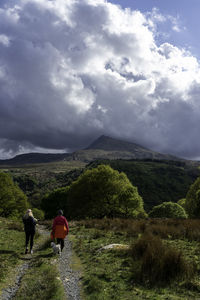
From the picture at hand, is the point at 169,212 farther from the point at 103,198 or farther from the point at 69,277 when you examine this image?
the point at 69,277

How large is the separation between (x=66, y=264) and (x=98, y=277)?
3.13 m

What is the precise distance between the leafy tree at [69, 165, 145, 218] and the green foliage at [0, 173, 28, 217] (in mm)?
16655

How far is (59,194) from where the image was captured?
81562 millimetres

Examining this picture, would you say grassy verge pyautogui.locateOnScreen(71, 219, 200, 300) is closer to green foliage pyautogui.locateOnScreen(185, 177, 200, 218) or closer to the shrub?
the shrub

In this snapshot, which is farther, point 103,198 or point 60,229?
point 103,198

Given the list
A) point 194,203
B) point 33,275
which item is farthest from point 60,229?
point 194,203

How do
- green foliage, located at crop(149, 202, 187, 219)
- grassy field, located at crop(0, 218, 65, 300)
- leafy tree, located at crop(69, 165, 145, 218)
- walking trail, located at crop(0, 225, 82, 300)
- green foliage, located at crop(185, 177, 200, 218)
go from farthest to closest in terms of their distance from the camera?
1. leafy tree, located at crop(69, 165, 145, 218)
2. green foliage, located at crop(185, 177, 200, 218)
3. green foliage, located at crop(149, 202, 187, 219)
4. walking trail, located at crop(0, 225, 82, 300)
5. grassy field, located at crop(0, 218, 65, 300)

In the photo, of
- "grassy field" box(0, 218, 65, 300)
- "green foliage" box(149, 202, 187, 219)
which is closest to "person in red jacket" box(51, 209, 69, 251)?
"grassy field" box(0, 218, 65, 300)

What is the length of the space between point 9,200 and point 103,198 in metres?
24.3

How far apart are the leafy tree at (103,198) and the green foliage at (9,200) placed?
656 inches

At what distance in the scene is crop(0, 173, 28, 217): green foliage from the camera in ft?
175

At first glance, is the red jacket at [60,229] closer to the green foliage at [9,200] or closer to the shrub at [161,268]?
the shrub at [161,268]

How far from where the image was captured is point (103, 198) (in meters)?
46.1

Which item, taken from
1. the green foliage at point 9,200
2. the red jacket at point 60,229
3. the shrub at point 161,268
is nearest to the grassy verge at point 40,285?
the red jacket at point 60,229
